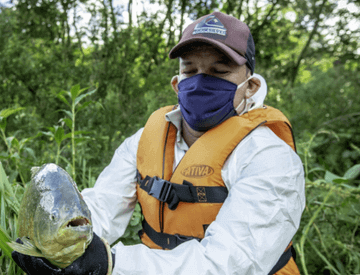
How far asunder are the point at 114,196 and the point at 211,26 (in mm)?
1135

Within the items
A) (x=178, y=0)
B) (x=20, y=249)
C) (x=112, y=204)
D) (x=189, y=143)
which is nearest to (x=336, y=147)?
(x=178, y=0)

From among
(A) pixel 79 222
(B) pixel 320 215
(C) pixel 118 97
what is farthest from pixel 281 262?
(C) pixel 118 97

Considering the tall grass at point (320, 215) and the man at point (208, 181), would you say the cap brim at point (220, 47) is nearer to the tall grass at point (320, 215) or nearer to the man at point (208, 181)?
the man at point (208, 181)

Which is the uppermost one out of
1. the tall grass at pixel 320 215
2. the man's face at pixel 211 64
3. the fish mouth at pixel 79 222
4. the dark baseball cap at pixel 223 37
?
the dark baseball cap at pixel 223 37

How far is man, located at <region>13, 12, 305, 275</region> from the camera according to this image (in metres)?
1.01

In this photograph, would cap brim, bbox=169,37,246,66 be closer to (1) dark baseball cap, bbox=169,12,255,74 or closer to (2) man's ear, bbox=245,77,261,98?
(1) dark baseball cap, bbox=169,12,255,74

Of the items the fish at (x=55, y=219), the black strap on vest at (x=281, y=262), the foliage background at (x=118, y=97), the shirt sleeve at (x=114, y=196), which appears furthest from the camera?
the foliage background at (x=118, y=97)

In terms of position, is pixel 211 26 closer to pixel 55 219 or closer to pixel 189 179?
pixel 189 179

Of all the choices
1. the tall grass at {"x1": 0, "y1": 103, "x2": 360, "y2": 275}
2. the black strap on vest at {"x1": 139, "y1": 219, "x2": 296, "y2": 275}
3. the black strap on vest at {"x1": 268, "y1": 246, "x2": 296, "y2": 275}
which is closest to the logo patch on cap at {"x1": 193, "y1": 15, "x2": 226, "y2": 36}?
the tall grass at {"x1": 0, "y1": 103, "x2": 360, "y2": 275}

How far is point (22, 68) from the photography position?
354 centimetres

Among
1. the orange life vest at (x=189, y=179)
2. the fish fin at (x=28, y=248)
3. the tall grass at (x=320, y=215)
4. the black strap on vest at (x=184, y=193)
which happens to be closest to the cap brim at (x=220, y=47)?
the orange life vest at (x=189, y=179)

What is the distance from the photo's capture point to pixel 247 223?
3.52 ft

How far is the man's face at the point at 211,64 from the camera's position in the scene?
1.49 meters

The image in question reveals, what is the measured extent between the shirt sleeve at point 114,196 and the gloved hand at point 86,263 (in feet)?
1.98
